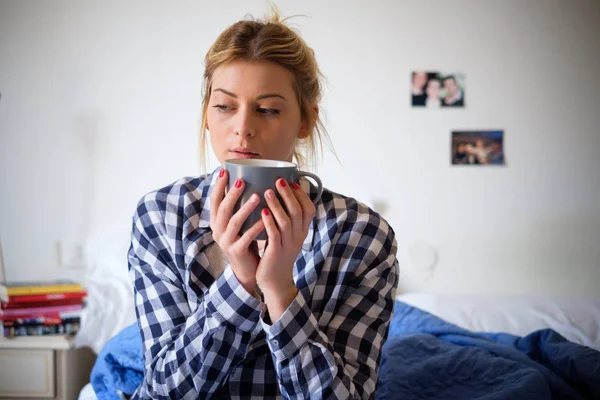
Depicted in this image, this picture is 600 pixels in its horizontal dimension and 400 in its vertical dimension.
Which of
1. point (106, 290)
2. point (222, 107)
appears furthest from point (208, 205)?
point (106, 290)

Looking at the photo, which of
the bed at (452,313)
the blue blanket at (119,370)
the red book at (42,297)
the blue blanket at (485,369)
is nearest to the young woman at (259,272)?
the blue blanket at (485,369)

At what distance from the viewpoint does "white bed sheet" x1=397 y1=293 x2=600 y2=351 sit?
73.9 inches

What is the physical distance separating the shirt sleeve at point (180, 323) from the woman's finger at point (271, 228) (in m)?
0.11

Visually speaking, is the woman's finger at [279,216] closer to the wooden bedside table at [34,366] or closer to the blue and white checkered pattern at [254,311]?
the blue and white checkered pattern at [254,311]

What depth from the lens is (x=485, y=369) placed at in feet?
4.06

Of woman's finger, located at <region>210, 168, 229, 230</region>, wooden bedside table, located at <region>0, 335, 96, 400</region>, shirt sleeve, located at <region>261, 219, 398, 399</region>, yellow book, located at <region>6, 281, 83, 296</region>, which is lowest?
wooden bedside table, located at <region>0, 335, 96, 400</region>

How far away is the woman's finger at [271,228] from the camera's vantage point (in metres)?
0.66

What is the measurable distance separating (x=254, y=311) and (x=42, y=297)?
1547 mm

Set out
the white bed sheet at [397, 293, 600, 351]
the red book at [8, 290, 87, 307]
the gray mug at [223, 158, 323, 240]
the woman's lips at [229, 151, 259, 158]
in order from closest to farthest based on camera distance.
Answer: the gray mug at [223, 158, 323, 240] → the woman's lips at [229, 151, 259, 158] → the white bed sheet at [397, 293, 600, 351] → the red book at [8, 290, 87, 307]

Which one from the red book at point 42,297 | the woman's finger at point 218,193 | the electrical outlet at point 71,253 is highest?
the woman's finger at point 218,193

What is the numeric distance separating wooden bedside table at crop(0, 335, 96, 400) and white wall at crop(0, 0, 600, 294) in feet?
1.77

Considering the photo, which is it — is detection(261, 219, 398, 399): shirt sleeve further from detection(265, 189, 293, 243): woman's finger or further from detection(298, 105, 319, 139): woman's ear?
detection(298, 105, 319, 139): woman's ear

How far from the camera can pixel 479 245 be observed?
7.95 feet

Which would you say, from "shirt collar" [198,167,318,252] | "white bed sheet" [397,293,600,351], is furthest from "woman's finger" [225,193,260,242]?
"white bed sheet" [397,293,600,351]
